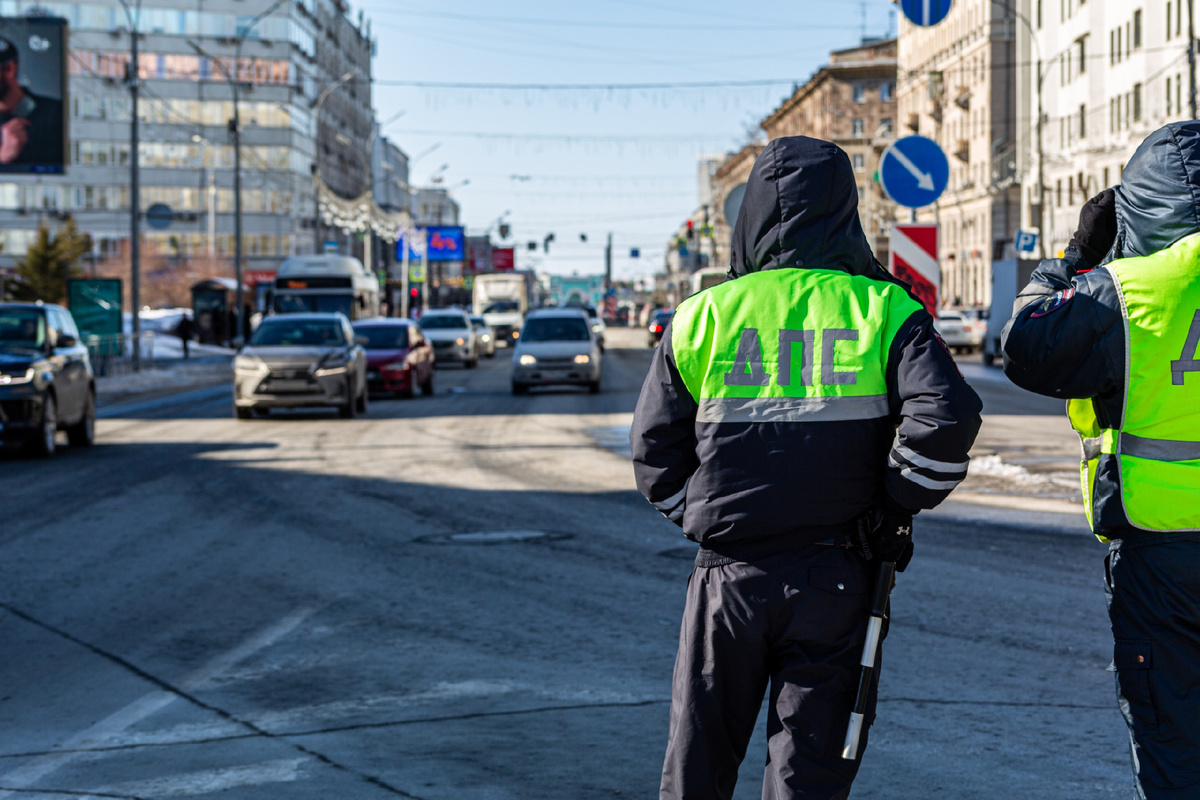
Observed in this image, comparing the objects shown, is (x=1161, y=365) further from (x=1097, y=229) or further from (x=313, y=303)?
(x=313, y=303)

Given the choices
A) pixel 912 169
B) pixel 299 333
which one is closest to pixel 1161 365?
pixel 912 169

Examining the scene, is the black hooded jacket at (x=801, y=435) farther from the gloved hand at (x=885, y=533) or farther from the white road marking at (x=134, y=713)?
the white road marking at (x=134, y=713)

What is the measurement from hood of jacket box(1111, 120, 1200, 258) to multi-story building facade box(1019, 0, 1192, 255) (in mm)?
44897

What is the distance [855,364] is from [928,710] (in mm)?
2814

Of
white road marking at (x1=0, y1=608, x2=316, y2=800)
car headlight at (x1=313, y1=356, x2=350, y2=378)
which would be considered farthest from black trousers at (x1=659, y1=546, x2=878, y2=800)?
car headlight at (x1=313, y1=356, x2=350, y2=378)

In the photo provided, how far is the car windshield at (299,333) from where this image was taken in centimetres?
2328

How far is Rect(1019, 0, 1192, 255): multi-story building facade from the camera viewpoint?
5169 centimetres

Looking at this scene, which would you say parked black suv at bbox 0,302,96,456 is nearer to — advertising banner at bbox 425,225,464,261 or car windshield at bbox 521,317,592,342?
car windshield at bbox 521,317,592,342

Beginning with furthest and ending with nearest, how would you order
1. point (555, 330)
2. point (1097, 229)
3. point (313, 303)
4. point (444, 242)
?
1. point (444, 242)
2. point (313, 303)
3. point (555, 330)
4. point (1097, 229)

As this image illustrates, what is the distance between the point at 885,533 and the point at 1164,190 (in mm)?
1058

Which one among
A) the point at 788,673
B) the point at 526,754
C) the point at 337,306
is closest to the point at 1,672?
the point at 526,754

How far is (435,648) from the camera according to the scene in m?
7.08

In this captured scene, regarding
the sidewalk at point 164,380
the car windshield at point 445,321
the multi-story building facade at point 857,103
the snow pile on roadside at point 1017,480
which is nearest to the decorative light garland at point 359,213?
the sidewalk at point 164,380

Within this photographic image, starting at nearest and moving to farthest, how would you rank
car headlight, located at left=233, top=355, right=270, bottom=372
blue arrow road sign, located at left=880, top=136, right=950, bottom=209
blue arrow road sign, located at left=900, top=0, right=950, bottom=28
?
1. blue arrow road sign, located at left=880, top=136, right=950, bottom=209
2. blue arrow road sign, located at left=900, top=0, right=950, bottom=28
3. car headlight, located at left=233, top=355, right=270, bottom=372
